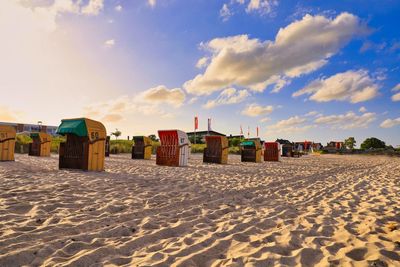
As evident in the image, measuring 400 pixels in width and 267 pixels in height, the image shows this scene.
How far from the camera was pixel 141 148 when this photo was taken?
17359 mm

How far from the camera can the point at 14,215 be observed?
3.43 metres

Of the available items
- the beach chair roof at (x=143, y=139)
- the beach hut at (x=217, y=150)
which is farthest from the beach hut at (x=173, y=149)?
the beach chair roof at (x=143, y=139)

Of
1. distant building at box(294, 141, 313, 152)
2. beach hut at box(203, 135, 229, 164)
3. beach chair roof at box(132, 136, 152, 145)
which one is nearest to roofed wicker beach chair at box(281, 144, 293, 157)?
distant building at box(294, 141, 313, 152)

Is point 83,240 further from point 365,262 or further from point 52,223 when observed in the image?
point 365,262

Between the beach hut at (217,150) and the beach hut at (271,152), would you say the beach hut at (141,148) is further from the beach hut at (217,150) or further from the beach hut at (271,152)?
the beach hut at (271,152)

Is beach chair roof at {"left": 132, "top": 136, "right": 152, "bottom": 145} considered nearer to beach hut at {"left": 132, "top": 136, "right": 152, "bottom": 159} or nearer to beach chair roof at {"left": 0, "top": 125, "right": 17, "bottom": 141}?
beach hut at {"left": 132, "top": 136, "right": 152, "bottom": 159}

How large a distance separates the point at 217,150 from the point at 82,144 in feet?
25.5

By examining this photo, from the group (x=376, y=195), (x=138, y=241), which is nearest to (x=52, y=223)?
(x=138, y=241)

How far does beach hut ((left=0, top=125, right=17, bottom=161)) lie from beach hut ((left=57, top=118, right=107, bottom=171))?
15.4 ft

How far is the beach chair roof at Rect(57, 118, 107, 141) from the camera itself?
8.48m

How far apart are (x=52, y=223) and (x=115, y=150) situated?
23.1 metres

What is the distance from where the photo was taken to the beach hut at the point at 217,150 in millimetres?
14655

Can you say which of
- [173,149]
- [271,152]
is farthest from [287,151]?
[173,149]

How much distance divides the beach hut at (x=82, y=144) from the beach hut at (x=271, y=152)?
1362cm
